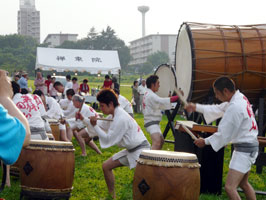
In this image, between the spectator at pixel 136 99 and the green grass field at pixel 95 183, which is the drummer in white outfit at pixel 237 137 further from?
the spectator at pixel 136 99

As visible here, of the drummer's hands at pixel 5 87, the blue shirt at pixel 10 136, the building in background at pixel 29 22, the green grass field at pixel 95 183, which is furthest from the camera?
the building in background at pixel 29 22

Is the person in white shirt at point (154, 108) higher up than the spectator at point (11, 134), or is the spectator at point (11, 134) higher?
the spectator at point (11, 134)

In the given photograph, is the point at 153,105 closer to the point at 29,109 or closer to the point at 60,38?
the point at 29,109

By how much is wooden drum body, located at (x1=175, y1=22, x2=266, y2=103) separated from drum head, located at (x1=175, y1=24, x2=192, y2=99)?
0.05 ft

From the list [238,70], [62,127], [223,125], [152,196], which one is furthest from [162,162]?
[62,127]

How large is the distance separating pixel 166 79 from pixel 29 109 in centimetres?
332

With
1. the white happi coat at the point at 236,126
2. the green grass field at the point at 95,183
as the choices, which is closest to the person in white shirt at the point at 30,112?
the green grass field at the point at 95,183

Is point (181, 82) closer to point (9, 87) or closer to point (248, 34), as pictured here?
point (248, 34)

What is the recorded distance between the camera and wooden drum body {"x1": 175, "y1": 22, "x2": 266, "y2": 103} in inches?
271

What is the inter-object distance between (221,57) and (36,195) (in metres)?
3.55

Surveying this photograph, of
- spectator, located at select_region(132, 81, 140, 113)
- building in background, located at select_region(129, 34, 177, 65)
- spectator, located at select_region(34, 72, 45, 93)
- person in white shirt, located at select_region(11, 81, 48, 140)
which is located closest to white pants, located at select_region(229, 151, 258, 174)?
person in white shirt, located at select_region(11, 81, 48, 140)

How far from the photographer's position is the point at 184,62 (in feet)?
24.7

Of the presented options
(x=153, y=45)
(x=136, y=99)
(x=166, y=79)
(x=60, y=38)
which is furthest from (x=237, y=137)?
(x=60, y=38)

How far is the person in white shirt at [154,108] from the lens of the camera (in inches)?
293
